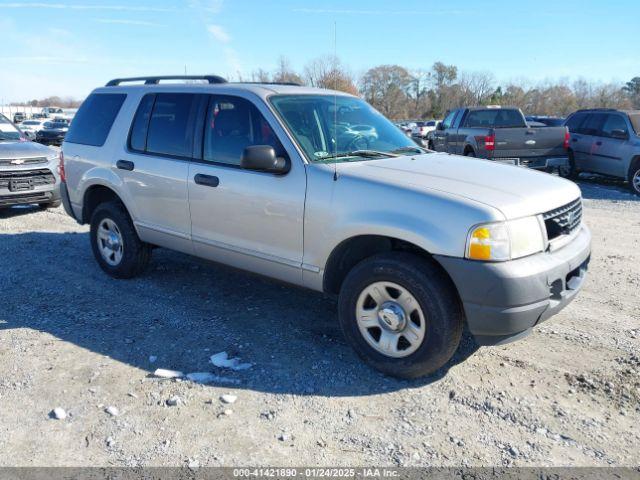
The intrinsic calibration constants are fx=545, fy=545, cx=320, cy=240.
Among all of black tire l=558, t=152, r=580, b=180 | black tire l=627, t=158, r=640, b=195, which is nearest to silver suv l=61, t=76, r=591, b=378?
black tire l=627, t=158, r=640, b=195

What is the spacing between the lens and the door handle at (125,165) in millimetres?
5254

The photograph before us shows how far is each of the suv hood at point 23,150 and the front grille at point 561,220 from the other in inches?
334

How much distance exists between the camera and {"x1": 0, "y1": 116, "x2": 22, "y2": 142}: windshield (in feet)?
32.1

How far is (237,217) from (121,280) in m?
2.11

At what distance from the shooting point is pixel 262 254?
169 inches

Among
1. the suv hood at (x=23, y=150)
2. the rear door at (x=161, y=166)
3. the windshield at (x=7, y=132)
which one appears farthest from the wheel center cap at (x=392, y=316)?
the windshield at (x=7, y=132)

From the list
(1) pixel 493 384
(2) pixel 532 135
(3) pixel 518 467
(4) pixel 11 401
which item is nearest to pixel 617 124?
(2) pixel 532 135

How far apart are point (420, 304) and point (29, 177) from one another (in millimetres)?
7983

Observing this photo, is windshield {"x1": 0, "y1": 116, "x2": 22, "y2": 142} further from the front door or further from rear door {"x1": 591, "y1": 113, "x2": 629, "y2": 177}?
rear door {"x1": 591, "y1": 113, "x2": 629, "y2": 177}

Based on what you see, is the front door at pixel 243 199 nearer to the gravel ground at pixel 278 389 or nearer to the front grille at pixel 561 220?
the gravel ground at pixel 278 389

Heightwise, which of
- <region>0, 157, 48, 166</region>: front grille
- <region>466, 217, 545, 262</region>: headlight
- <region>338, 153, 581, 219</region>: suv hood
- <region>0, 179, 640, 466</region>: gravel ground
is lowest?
<region>0, 179, 640, 466</region>: gravel ground

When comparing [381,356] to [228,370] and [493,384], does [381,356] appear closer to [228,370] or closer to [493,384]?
[493,384]

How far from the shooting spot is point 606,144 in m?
12.4

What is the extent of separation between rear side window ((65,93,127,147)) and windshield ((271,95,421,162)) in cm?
217
